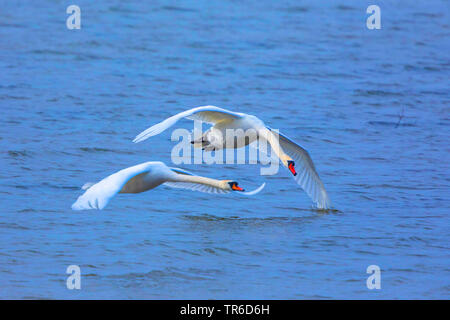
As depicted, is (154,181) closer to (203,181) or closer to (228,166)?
(203,181)

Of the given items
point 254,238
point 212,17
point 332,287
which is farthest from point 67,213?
point 212,17

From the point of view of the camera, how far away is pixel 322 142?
50.7 feet

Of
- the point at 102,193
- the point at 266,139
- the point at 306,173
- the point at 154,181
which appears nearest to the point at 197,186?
the point at 154,181

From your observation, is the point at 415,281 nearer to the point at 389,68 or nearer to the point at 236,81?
the point at 236,81

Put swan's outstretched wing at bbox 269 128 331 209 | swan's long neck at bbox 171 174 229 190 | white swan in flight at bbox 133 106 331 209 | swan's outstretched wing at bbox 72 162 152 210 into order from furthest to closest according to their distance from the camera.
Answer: swan's outstretched wing at bbox 269 128 331 209 → white swan in flight at bbox 133 106 331 209 → swan's long neck at bbox 171 174 229 190 → swan's outstretched wing at bbox 72 162 152 210

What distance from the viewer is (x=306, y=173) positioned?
12539 millimetres

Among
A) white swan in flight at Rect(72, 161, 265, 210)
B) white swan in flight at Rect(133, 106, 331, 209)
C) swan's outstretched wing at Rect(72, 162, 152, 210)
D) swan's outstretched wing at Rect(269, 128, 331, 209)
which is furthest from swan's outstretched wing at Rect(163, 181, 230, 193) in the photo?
swan's outstretched wing at Rect(72, 162, 152, 210)

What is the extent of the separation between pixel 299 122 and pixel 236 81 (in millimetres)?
3100

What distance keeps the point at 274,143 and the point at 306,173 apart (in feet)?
3.15

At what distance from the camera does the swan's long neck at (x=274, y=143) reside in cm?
1161

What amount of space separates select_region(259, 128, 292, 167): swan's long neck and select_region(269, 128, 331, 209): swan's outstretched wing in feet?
0.62

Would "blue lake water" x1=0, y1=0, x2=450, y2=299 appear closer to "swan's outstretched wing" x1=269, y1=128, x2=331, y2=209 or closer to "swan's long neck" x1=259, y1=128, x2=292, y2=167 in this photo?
"swan's outstretched wing" x1=269, y1=128, x2=331, y2=209

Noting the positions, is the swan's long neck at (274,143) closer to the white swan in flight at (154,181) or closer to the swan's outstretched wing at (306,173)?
the swan's outstretched wing at (306,173)

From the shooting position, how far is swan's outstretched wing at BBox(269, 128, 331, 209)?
481 inches
